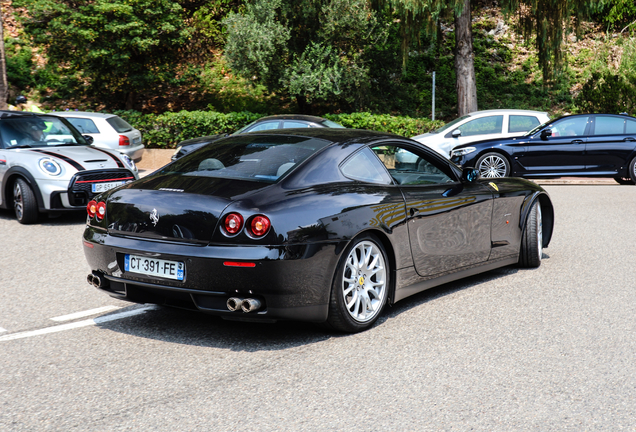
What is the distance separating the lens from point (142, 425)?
3260mm

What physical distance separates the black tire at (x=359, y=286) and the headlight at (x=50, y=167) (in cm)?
653

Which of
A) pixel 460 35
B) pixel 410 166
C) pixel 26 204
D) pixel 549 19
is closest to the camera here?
pixel 410 166

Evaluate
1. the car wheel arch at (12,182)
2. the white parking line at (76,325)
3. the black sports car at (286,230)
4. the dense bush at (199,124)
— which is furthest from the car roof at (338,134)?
the dense bush at (199,124)

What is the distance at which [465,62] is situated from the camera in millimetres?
22250

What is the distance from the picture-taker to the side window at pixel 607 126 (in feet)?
52.3

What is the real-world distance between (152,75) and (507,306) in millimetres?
20727

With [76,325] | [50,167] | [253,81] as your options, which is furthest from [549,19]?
[76,325]

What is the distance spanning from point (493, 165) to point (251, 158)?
11.7m

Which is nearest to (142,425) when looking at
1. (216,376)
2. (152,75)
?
(216,376)

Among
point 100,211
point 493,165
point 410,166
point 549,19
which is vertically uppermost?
point 549,19

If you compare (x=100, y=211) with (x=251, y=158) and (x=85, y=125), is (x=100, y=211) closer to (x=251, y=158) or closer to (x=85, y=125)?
(x=251, y=158)

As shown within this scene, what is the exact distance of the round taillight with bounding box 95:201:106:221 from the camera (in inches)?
193

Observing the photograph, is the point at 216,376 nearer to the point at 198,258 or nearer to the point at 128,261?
the point at 198,258

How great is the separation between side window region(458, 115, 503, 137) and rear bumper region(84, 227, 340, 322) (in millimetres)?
13417
